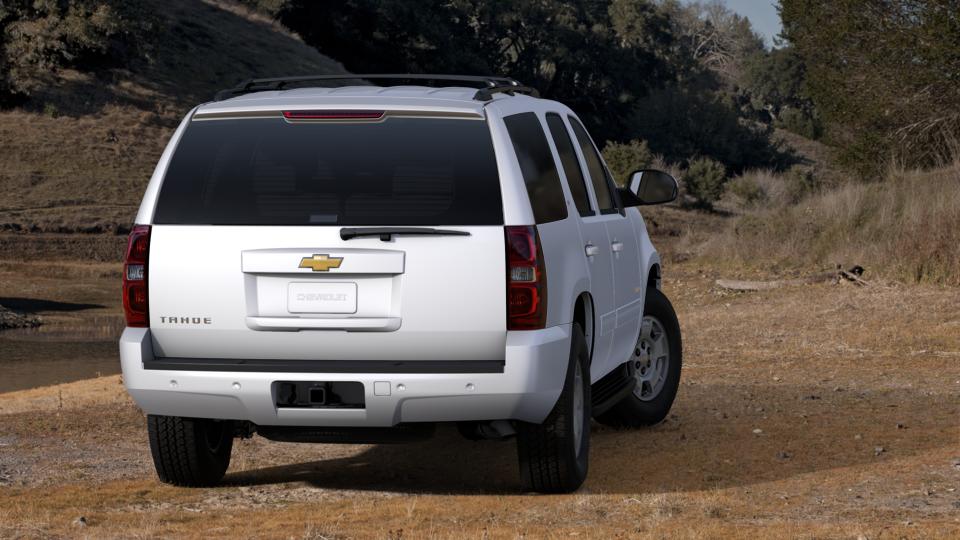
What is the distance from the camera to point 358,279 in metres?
6.69

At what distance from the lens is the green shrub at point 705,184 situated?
49250mm

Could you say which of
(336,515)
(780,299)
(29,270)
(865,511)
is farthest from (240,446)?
(29,270)

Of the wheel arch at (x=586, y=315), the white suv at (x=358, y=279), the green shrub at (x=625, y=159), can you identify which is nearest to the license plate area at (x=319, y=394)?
the white suv at (x=358, y=279)

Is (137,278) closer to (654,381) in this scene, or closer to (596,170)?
(596,170)

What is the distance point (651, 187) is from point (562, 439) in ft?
8.11

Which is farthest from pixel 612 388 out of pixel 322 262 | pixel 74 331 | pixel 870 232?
pixel 74 331

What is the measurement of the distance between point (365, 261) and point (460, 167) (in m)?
0.68

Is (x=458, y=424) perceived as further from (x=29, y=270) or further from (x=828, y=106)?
(x=828, y=106)

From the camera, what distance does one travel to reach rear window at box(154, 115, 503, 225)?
6.83 metres

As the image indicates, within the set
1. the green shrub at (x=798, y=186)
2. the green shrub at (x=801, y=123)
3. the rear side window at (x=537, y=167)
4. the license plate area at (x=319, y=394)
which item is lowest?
the green shrub at (x=801, y=123)

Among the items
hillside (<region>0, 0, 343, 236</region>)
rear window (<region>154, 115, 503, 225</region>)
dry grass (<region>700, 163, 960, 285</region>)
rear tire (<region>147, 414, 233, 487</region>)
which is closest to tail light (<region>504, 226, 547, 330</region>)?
rear window (<region>154, 115, 503, 225</region>)

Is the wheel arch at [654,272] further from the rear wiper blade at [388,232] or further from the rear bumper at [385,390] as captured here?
the rear wiper blade at [388,232]

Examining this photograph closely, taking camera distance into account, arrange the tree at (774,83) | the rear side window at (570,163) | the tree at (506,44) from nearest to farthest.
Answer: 1. the rear side window at (570,163)
2. the tree at (506,44)
3. the tree at (774,83)

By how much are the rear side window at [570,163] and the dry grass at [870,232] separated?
12.5 metres
